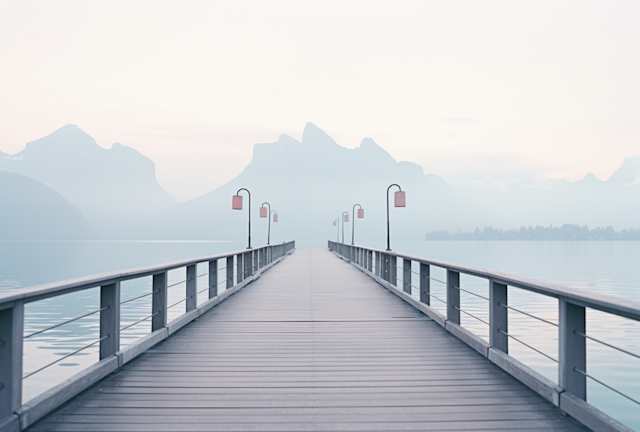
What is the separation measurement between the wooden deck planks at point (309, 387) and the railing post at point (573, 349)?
237 millimetres

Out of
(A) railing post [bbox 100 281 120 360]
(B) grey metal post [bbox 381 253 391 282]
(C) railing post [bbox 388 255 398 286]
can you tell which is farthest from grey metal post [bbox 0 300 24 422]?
(B) grey metal post [bbox 381 253 391 282]

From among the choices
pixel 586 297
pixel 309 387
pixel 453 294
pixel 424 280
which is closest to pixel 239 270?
pixel 424 280

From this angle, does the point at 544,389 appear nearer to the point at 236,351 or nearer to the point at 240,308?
the point at 236,351

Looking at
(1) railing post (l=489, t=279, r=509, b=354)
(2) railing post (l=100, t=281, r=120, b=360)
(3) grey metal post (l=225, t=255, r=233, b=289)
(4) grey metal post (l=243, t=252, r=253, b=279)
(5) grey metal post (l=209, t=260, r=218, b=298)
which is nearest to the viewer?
(2) railing post (l=100, t=281, r=120, b=360)

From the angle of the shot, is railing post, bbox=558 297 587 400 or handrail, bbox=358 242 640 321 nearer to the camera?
handrail, bbox=358 242 640 321

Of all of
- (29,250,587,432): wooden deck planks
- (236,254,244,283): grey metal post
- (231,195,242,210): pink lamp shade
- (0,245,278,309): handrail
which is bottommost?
(29,250,587,432): wooden deck planks

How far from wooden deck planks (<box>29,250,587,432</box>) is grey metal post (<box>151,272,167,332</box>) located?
282mm

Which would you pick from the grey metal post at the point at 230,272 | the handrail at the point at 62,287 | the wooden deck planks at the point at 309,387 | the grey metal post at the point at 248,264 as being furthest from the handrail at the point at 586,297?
the grey metal post at the point at 248,264

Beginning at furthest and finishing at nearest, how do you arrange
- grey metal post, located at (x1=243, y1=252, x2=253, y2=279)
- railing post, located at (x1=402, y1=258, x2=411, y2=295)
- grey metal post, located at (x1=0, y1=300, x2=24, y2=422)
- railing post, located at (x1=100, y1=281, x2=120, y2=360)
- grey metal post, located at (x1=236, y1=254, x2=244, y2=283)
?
grey metal post, located at (x1=243, y1=252, x2=253, y2=279) < grey metal post, located at (x1=236, y1=254, x2=244, y2=283) < railing post, located at (x1=402, y1=258, x2=411, y2=295) < railing post, located at (x1=100, y1=281, x2=120, y2=360) < grey metal post, located at (x1=0, y1=300, x2=24, y2=422)

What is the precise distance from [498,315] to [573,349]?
1261 mm

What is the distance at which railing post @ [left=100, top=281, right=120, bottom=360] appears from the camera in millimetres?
4289

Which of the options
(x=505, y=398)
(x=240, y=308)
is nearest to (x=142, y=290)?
(x=240, y=308)

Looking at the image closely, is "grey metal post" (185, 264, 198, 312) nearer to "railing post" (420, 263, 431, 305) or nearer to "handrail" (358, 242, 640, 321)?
"railing post" (420, 263, 431, 305)

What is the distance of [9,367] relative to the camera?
9.48 feet
